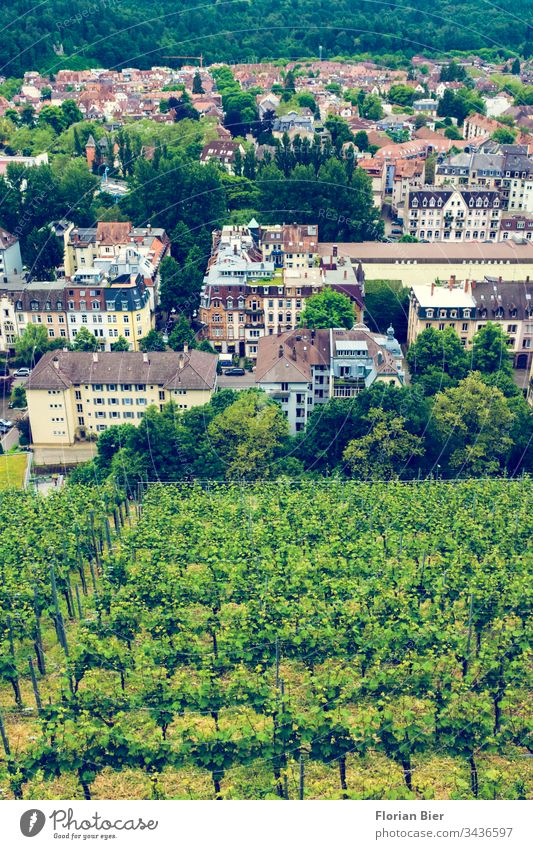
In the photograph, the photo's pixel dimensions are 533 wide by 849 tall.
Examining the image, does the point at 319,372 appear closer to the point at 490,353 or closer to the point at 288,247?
the point at 490,353

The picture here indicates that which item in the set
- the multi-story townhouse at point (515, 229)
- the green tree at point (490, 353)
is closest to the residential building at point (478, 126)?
the multi-story townhouse at point (515, 229)

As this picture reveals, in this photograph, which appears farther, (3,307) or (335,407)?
(3,307)

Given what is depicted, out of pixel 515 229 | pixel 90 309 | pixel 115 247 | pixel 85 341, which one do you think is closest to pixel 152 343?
pixel 85 341

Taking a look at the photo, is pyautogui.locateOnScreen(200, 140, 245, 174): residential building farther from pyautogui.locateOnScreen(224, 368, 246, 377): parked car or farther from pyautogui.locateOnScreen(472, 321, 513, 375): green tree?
pyautogui.locateOnScreen(472, 321, 513, 375): green tree

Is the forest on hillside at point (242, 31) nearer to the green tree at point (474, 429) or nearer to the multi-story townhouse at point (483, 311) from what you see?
the multi-story townhouse at point (483, 311)

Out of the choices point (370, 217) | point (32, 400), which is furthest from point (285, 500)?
point (370, 217)

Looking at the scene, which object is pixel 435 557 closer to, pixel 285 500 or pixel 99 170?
pixel 285 500
